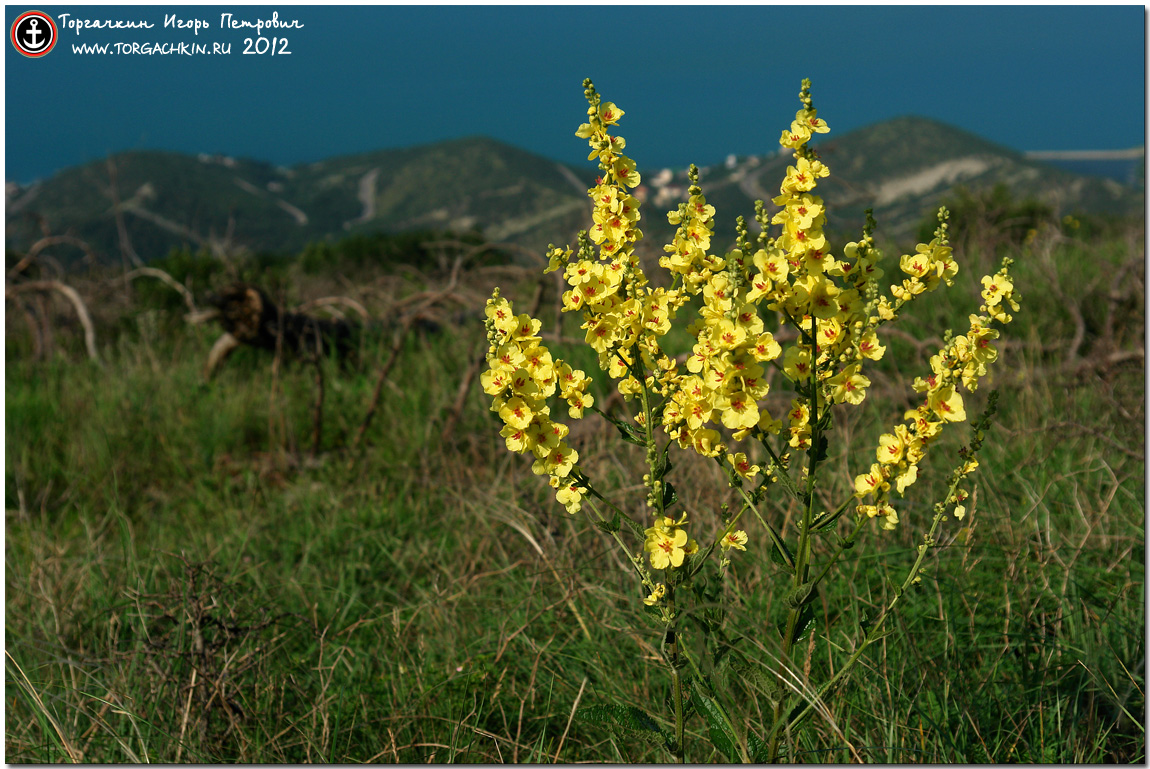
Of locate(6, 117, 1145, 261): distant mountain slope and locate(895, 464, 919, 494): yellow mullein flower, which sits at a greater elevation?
locate(6, 117, 1145, 261): distant mountain slope

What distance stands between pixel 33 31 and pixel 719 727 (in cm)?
301

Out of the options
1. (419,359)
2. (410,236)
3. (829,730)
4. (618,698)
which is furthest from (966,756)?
(410,236)

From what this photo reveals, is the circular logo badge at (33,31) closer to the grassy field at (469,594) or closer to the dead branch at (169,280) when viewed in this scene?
the grassy field at (469,594)

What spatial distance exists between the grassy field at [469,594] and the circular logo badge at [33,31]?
5.24ft

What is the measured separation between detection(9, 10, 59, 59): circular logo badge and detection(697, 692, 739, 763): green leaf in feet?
9.51

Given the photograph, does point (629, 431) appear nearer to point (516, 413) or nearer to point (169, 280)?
point (516, 413)

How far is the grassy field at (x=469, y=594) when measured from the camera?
1.83 m

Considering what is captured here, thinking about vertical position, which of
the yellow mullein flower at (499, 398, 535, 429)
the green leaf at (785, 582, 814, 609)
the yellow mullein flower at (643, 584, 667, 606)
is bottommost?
the yellow mullein flower at (643, 584, 667, 606)

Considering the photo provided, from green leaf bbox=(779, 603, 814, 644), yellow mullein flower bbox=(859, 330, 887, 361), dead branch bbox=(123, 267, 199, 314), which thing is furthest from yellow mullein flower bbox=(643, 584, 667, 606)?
dead branch bbox=(123, 267, 199, 314)

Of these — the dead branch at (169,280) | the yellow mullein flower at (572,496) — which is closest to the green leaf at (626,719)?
the yellow mullein flower at (572,496)

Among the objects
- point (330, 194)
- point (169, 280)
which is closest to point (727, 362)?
point (169, 280)

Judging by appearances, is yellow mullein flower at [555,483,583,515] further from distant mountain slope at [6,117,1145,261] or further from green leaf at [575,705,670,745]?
distant mountain slope at [6,117,1145,261]

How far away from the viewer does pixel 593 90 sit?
1305mm

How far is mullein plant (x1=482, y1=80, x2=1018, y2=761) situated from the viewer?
120cm
